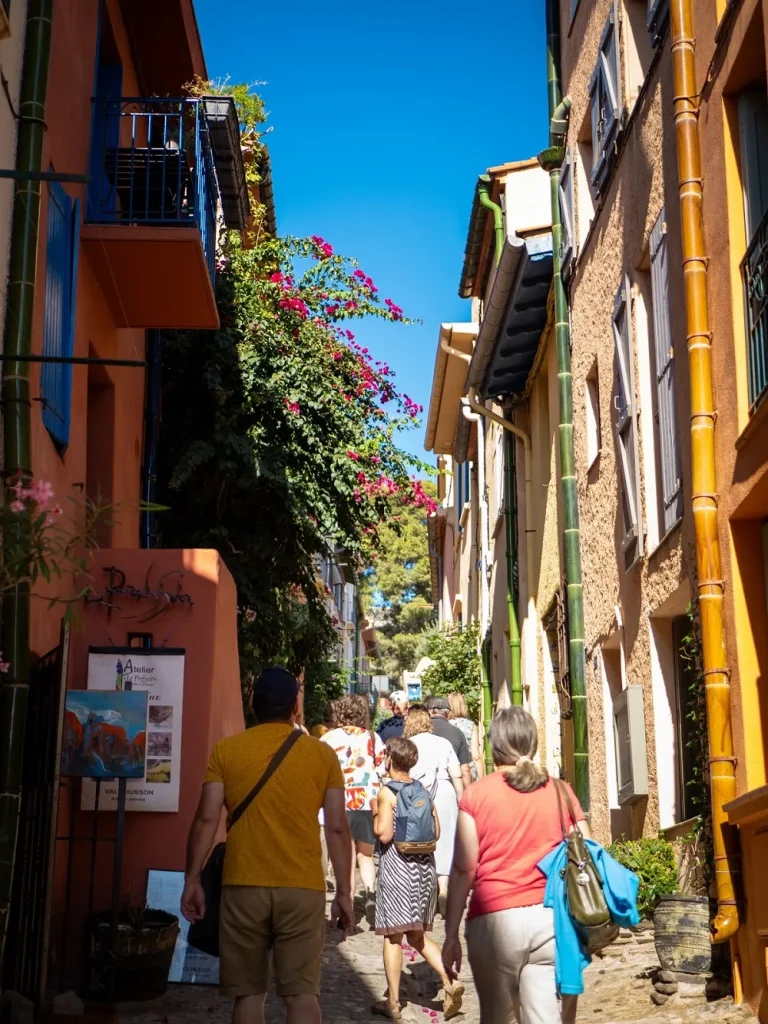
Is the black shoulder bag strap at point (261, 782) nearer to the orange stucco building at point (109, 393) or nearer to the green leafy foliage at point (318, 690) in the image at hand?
the orange stucco building at point (109, 393)

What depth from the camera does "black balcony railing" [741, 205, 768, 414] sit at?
750 centimetres

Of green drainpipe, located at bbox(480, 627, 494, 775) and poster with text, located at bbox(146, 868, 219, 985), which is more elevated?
green drainpipe, located at bbox(480, 627, 494, 775)

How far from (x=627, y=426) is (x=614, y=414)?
0.73 m

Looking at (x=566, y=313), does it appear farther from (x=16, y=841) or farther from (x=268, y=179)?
(x=16, y=841)

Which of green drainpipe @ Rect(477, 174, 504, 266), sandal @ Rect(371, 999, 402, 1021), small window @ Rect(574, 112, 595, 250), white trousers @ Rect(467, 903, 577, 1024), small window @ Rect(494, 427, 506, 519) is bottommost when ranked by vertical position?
sandal @ Rect(371, 999, 402, 1021)

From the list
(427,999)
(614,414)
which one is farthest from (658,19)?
(427,999)

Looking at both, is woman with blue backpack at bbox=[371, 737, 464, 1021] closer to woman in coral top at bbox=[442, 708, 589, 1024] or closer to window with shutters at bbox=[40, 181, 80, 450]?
woman in coral top at bbox=[442, 708, 589, 1024]

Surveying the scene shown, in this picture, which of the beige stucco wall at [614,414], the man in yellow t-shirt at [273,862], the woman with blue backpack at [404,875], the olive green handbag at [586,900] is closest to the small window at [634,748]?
the beige stucco wall at [614,414]

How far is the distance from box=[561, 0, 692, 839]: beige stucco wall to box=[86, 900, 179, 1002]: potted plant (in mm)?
3668

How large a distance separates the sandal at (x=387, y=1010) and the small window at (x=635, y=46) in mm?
7065

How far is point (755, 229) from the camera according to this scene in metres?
7.96

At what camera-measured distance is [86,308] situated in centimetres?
1043

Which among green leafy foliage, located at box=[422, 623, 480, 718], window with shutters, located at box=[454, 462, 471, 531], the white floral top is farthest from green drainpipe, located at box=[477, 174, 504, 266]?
the white floral top

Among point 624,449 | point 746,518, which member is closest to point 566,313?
point 624,449
